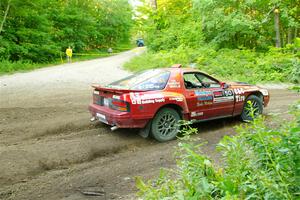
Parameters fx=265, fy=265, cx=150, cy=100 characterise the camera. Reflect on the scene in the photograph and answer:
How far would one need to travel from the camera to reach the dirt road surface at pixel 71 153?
3.70 metres

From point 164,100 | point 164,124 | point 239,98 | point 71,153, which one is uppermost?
point 164,100

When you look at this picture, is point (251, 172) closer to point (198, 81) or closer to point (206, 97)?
point (206, 97)

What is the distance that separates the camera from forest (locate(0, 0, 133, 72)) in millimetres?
19703

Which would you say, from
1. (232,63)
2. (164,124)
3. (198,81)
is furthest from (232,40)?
(164,124)

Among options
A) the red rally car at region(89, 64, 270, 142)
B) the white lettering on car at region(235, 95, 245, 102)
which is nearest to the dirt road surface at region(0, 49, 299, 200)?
the red rally car at region(89, 64, 270, 142)

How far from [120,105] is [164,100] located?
0.88 meters

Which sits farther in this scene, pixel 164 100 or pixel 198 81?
pixel 198 81

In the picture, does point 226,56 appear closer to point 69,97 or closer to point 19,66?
point 69,97

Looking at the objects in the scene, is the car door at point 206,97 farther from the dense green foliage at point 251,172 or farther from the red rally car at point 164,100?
the dense green foliage at point 251,172

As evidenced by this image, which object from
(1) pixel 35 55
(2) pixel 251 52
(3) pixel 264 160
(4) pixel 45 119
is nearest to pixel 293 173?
(3) pixel 264 160

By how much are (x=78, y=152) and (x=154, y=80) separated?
2077 millimetres

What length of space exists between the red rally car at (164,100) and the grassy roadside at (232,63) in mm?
7852

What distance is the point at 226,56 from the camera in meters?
16.3

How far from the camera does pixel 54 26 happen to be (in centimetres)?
2670
